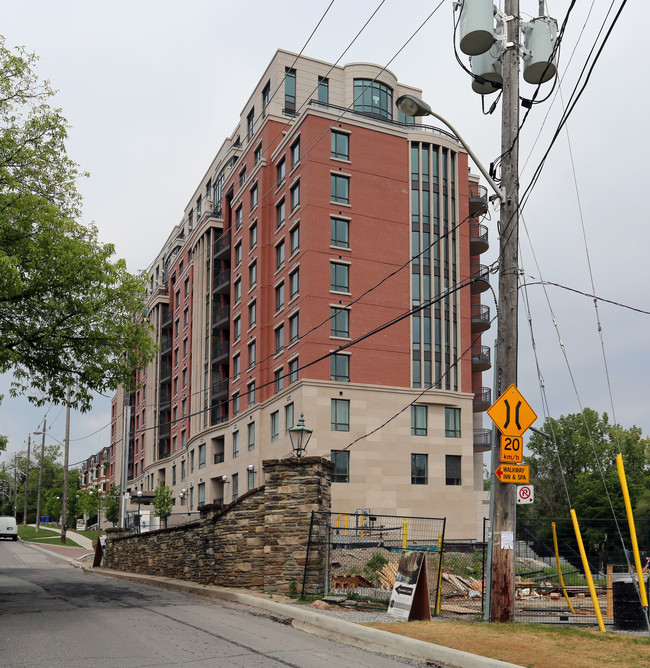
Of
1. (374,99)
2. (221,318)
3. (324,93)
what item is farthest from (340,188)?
(221,318)

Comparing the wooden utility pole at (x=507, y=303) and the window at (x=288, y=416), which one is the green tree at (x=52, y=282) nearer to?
the wooden utility pole at (x=507, y=303)

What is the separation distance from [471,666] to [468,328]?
4281 centimetres

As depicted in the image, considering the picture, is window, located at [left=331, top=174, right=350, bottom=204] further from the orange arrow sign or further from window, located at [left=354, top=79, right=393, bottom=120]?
the orange arrow sign

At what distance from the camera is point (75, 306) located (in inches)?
686

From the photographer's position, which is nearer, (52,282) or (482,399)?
(52,282)

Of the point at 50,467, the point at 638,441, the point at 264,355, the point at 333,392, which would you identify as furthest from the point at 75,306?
the point at 50,467

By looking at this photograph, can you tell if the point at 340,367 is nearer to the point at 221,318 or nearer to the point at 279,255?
the point at 279,255

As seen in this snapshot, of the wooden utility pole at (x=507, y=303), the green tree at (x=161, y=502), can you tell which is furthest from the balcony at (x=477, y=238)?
the wooden utility pole at (x=507, y=303)

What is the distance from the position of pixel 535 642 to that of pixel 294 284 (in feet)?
128

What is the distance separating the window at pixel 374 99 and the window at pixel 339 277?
11.1m

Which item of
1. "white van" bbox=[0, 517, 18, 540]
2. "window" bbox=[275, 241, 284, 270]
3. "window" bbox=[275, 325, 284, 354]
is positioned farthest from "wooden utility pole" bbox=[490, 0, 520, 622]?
"white van" bbox=[0, 517, 18, 540]

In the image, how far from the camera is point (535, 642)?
10086 mm

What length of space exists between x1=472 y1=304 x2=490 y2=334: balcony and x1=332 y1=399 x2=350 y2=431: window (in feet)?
43.6

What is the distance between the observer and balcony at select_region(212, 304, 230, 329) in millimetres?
58344
